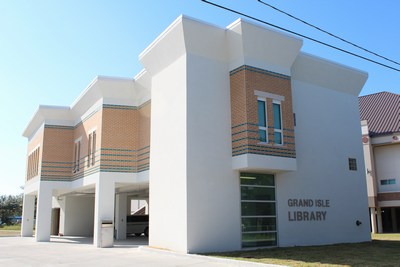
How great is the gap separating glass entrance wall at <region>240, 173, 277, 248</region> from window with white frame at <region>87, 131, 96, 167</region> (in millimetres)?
8806

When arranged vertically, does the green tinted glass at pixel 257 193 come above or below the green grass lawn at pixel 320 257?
above

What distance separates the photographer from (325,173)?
819 inches

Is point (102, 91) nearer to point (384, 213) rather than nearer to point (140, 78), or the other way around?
point (140, 78)

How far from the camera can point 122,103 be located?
868 inches

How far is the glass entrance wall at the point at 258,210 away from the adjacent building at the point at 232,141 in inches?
1.7

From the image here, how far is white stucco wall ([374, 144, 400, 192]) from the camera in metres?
32.9

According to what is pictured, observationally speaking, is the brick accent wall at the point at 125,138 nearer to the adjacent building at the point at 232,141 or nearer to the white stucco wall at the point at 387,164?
the adjacent building at the point at 232,141

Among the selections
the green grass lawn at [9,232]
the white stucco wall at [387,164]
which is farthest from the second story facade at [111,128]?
the white stucco wall at [387,164]

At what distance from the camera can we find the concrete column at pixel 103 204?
67.7 ft

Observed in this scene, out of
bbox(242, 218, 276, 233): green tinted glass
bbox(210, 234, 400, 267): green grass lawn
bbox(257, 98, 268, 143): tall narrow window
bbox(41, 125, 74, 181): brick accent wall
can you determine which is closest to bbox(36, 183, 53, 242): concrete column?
bbox(41, 125, 74, 181): brick accent wall

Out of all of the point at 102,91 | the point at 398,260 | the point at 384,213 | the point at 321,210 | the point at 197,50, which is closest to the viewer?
the point at 398,260

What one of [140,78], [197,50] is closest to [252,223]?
[197,50]

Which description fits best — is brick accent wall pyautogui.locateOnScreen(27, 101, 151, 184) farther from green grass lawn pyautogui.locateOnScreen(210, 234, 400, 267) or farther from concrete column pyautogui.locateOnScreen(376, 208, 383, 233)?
concrete column pyautogui.locateOnScreen(376, 208, 383, 233)

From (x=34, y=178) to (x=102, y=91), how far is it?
1126 centimetres
